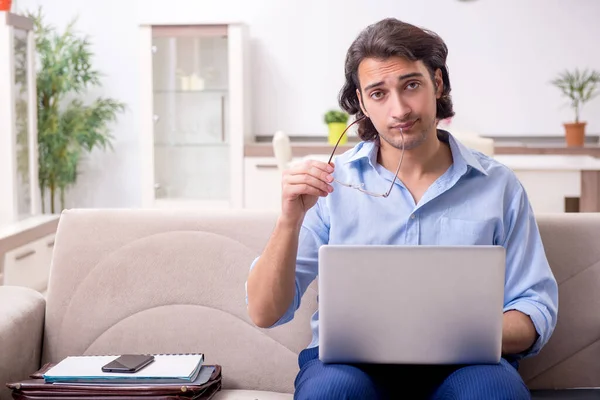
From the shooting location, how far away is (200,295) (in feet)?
6.48

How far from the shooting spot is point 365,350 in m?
1.47

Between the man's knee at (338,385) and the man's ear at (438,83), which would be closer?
the man's knee at (338,385)

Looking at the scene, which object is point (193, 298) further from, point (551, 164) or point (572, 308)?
point (551, 164)

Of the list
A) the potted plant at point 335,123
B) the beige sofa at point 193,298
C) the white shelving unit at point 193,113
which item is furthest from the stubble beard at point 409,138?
the white shelving unit at point 193,113

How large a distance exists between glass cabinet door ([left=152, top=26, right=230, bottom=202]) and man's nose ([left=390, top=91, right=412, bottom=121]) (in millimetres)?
3847

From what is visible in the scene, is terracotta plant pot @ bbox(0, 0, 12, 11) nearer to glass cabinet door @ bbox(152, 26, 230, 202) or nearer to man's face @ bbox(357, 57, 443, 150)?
glass cabinet door @ bbox(152, 26, 230, 202)

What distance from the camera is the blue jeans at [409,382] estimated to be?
146 centimetres

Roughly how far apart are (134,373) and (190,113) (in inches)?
162

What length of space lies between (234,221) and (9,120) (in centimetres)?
240

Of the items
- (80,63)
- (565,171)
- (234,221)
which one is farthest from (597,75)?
(234,221)

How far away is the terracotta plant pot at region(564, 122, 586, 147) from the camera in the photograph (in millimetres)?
5258

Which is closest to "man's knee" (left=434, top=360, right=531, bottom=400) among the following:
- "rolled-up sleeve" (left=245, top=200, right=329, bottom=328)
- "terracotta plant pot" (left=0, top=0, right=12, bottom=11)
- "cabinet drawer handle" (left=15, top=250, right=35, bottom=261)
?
"rolled-up sleeve" (left=245, top=200, right=329, bottom=328)

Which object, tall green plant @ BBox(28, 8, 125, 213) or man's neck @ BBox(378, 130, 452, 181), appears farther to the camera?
tall green plant @ BBox(28, 8, 125, 213)

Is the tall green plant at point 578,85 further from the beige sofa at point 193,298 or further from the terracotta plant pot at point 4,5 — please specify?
the beige sofa at point 193,298
